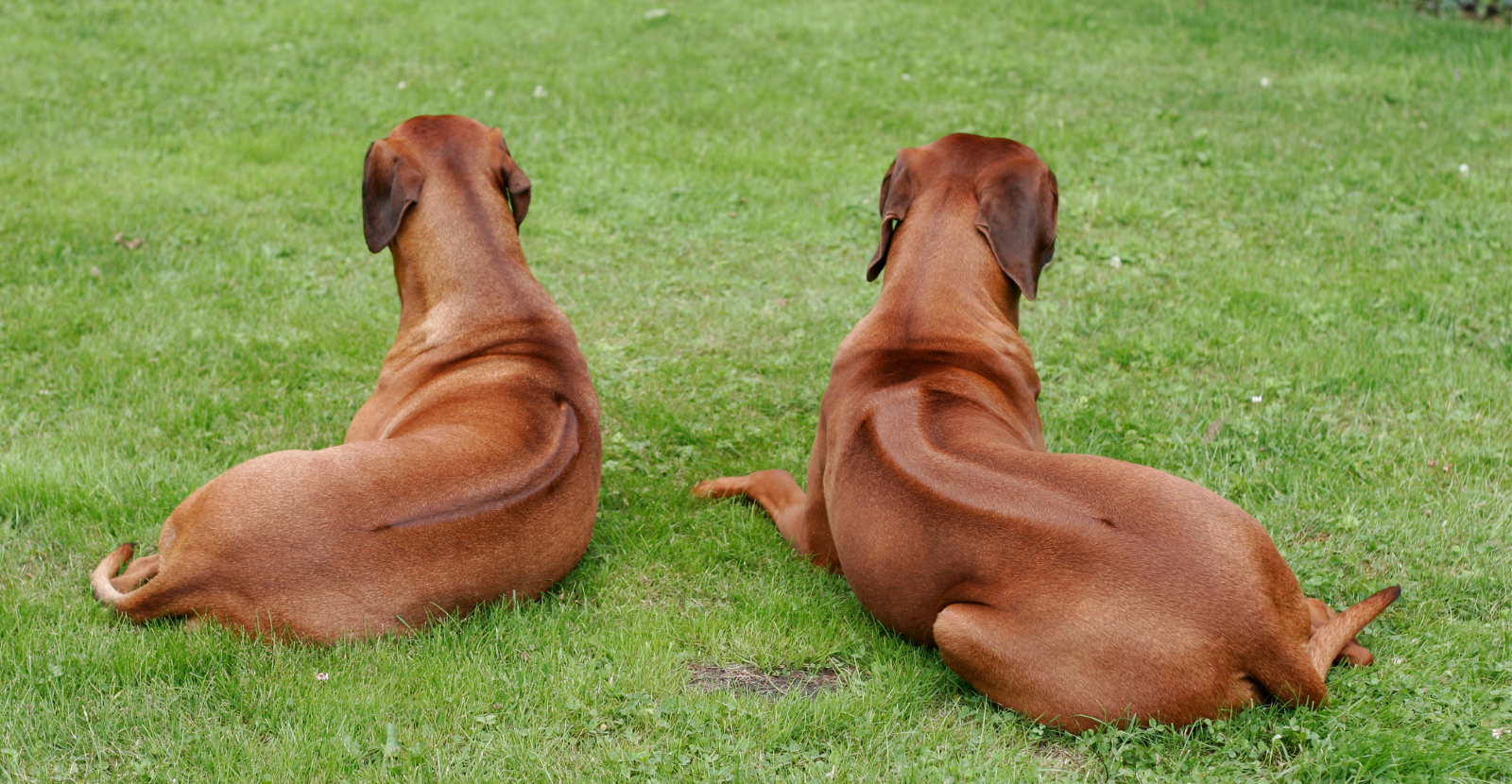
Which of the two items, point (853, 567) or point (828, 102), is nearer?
point (853, 567)

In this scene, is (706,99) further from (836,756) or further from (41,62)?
(836,756)

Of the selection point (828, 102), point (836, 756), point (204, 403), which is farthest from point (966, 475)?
point (828, 102)

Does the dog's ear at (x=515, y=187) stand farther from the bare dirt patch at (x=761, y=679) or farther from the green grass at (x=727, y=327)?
the bare dirt patch at (x=761, y=679)

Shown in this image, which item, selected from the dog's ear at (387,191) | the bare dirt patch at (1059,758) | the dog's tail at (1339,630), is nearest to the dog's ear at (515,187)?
the dog's ear at (387,191)

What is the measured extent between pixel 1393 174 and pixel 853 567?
6782mm

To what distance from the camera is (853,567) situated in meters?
4.09

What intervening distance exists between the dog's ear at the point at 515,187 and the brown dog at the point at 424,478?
0.12 meters

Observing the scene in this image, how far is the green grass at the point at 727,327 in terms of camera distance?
3645 millimetres

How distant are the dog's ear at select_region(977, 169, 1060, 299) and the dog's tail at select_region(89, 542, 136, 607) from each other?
330cm

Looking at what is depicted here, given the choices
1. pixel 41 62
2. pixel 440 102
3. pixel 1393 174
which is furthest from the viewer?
pixel 41 62

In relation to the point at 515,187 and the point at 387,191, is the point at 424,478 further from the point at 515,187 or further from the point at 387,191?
the point at 515,187

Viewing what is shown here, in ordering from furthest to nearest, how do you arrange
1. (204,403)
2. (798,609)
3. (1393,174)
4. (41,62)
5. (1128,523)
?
(41,62) → (1393,174) → (204,403) → (798,609) → (1128,523)

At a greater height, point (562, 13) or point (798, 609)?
point (562, 13)

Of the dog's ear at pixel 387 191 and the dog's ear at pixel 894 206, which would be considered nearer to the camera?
the dog's ear at pixel 894 206
